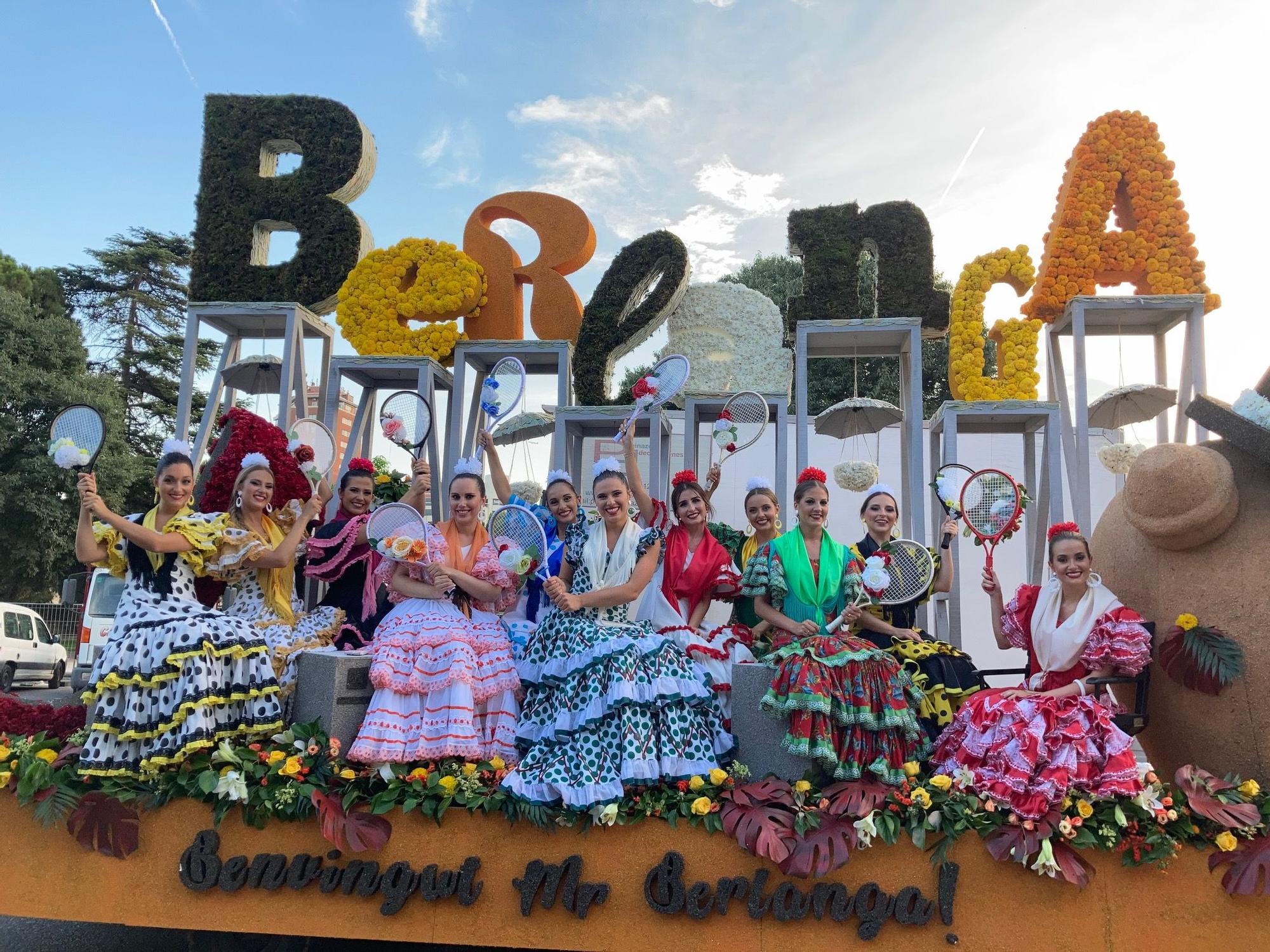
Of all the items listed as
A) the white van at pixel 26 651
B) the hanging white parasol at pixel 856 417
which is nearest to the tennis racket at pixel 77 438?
the hanging white parasol at pixel 856 417

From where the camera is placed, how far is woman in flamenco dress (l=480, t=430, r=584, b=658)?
4.68 m

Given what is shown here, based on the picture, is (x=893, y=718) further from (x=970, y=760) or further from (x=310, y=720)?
(x=310, y=720)

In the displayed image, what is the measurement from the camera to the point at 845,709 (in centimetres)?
369

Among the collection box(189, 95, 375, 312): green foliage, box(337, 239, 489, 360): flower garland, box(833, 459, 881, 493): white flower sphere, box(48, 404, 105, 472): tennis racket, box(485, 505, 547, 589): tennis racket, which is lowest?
box(485, 505, 547, 589): tennis racket

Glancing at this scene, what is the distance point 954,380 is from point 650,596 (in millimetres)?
5141

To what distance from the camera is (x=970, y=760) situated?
144 inches

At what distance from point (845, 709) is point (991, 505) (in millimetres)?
1451

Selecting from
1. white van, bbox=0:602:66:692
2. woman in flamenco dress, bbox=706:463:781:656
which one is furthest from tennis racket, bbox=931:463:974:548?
white van, bbox=0:602:66:692

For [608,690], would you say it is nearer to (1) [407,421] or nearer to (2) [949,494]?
(2) [949,494]

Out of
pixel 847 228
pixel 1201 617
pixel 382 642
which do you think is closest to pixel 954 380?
pixel 847 228

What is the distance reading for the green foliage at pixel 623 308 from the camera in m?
8.85

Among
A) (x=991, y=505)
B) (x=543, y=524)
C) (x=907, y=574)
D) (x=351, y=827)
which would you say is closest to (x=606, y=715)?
(x=351, y=827)

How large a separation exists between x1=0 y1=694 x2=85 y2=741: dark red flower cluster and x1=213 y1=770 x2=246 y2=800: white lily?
45.2 inches

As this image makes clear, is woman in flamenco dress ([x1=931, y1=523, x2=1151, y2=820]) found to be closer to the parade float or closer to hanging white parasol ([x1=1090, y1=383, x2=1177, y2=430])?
the parade float
